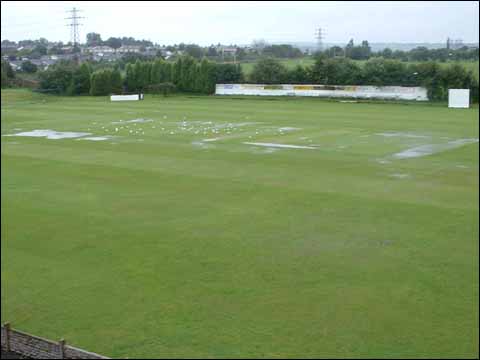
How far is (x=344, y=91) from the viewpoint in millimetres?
47531

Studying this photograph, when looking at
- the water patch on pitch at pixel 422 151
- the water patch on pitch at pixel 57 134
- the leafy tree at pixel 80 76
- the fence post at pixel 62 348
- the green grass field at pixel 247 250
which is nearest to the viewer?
the fence post at pixel 62 348

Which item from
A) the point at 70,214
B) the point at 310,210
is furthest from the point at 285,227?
the point at 70,214

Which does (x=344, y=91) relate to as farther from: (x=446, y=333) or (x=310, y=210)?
(x=446, y=333)

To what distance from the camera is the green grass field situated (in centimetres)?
809

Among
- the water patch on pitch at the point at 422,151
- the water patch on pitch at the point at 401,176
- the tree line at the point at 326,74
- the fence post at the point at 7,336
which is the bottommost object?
the fence post at the point at 7,336

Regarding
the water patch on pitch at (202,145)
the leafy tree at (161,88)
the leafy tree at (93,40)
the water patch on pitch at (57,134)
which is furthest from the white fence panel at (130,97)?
the leafy tree at (93,40)

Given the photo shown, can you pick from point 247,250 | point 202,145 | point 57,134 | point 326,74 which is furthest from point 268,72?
point 247,250

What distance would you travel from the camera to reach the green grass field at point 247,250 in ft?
26.5

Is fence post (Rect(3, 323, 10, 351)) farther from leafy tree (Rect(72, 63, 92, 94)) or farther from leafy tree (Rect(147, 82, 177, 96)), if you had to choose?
leafy tree (Rect(147, 82, 177, 96))

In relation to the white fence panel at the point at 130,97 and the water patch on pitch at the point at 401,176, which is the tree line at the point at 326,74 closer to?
the white fence panel at the point at 130,97

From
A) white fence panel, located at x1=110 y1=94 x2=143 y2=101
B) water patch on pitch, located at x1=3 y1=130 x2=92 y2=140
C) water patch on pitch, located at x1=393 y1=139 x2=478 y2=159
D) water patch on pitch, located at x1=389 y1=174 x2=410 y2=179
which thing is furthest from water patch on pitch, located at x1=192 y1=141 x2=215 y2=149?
white fence panel, located at x1=110 y1=94 x2=143 y2=101

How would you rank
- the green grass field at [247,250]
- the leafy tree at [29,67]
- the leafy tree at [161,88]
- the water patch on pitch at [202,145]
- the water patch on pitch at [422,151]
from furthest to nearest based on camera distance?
the leafy tree at [161,88] → the water patch on pitch at [202,145] → the water patch on pitch at [422,151] → the green grass field at [247,250] → the leafy tree at [29,67]

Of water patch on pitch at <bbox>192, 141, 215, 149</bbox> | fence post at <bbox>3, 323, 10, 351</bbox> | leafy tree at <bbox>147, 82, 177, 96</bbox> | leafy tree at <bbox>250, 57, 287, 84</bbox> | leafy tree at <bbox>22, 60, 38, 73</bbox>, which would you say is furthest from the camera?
leafy tree at <bbox>147, 82, 177, 96</bbox>

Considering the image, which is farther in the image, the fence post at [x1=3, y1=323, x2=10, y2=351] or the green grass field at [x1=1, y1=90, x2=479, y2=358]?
the green grass field at [x1=1, y1=90, x2=479, y2=358]
